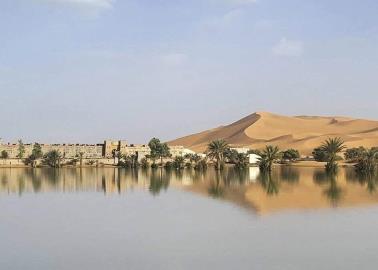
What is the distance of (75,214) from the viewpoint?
82.3 feet

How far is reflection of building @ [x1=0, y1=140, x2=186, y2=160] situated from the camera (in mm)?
89062

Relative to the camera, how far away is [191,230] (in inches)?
793

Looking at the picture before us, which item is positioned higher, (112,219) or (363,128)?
(363,128)

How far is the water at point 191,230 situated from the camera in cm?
1528

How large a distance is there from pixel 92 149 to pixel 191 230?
73.7 meters

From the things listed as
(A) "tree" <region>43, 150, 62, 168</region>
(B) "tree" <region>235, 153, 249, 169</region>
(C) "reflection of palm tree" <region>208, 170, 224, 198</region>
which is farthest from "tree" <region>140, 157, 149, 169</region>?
(C) "reflection of palm tree" <region>208, 170, 224, 198</region>

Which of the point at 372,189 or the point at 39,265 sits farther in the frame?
the point at 372,189

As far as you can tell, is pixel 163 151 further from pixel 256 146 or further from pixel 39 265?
pixel 39 265

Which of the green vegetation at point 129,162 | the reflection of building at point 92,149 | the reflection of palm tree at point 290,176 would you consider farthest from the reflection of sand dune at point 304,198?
the reflection of building at point 92,149

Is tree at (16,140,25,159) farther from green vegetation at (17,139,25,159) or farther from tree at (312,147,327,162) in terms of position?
tree at (312,147,327,162)

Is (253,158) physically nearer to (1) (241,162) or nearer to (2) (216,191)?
(1) (241,162)

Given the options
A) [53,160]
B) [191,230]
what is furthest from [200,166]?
[191,230]

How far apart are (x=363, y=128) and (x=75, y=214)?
11900 cm

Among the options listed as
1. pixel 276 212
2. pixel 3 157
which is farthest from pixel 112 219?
pixel 3 157
